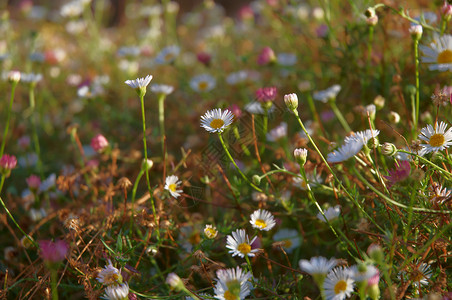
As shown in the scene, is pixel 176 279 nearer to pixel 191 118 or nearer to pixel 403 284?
pixel 403 284

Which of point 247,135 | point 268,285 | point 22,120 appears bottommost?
point 22,120

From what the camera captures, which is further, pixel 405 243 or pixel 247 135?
pixel 247 135

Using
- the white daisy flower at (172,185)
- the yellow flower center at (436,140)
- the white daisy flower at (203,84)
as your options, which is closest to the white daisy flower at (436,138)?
the yellow flower center at (436,140)

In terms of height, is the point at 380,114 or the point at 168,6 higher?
the point at 168,6

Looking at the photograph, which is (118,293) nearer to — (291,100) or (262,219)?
(262,219)

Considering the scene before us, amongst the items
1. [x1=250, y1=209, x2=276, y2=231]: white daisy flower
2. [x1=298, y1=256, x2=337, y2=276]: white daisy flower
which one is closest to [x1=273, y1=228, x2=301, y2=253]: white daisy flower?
[x1=250, y1=209, x2=276, y2=231]: white daisy flower

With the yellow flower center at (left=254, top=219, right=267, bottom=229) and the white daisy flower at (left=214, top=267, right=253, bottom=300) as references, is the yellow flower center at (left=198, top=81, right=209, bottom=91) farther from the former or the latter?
the white daisy flower at (left=214, top=267, right=253, bottom=300)

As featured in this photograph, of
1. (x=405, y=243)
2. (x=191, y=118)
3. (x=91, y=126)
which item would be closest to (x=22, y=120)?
(x=91, y=126)
